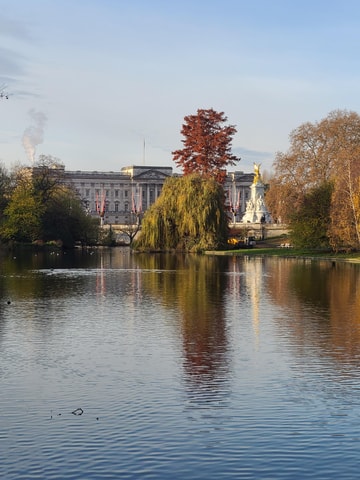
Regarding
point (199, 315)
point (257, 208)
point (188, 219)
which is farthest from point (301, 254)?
point (257, 208)

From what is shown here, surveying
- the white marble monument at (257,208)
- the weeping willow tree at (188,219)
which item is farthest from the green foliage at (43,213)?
the white marble monument at (257,208)

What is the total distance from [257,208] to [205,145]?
30.1 m

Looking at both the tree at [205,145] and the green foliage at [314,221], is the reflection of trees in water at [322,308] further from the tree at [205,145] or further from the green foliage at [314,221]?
the tree at [205,145]

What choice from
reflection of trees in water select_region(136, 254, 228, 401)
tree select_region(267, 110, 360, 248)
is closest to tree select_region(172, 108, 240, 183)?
tree select_region(267, 110, 360, 248)

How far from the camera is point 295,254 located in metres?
83.3

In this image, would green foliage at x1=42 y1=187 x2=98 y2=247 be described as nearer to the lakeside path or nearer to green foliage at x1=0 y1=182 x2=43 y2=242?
green foliage at x1=0 y1=182 x2=43 y2=242

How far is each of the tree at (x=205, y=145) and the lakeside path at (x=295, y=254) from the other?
21602 mm

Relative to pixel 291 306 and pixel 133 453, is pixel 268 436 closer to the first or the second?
pixel 133 453

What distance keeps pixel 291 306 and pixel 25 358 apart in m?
14.7

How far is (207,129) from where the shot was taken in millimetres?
112062

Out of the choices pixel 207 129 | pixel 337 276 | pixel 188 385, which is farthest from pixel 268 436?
pixel 207 129

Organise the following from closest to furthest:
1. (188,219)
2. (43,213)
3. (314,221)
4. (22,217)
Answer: (314,221), (188,219), (22,217), (43,213)

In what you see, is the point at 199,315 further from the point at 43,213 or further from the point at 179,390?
the point at 43,213

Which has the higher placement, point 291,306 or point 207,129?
point 207,129
